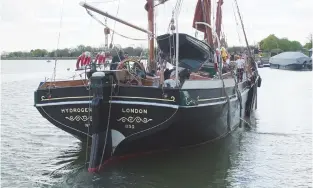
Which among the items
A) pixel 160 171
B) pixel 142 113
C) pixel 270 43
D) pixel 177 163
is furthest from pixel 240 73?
pixel 270 43

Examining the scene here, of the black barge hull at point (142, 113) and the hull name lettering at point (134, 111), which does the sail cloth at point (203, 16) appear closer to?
the black barge hull at point (142, 113)

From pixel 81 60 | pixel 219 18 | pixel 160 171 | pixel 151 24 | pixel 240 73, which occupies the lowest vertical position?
pixel 160 171

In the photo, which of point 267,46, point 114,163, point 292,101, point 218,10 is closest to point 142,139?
point 114,163

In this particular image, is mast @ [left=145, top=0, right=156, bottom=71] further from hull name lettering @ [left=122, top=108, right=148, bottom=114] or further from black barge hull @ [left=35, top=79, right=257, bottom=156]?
hull name lettering @ [left=122, top=108, right=148, bottom=114]

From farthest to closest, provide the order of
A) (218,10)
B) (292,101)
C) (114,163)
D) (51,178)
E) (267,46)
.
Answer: (267,46), (292,101), (218,10), (114,163), (51,178)

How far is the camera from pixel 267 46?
581 feet

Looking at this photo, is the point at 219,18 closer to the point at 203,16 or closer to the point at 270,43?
the point at 203,16

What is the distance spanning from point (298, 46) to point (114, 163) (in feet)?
569

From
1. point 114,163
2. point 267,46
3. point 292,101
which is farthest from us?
point 267,46

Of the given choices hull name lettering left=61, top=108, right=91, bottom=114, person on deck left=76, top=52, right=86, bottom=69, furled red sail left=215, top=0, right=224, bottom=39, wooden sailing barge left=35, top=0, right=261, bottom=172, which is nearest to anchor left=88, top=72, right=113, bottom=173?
wooden sailing barge left=35, top=0, right=261, bottom=172

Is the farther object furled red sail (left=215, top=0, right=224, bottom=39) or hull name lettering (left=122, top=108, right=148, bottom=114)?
furled red sail (left=215, top=0, right=224, bottom=39)

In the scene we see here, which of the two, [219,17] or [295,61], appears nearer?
[219,17]

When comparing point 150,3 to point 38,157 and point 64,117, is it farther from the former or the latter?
point 38,157

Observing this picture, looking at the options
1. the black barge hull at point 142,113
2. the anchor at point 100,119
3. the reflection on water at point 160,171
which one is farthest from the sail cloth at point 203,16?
the anchor at point 100,119
